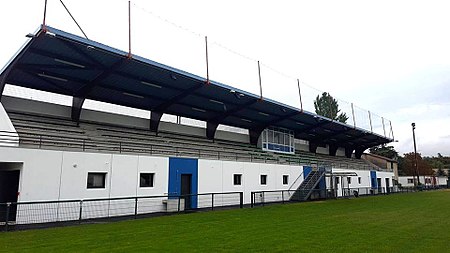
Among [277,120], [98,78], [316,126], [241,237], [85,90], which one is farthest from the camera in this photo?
[316,126]

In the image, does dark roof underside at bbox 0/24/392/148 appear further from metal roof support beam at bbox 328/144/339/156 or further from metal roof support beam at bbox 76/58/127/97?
metal roof support beam at bbox 328/144/339/156

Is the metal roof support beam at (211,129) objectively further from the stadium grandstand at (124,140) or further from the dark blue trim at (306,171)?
the dark blue trim at (306,171)

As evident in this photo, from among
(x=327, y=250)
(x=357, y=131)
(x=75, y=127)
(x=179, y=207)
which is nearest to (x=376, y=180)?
(x=357, y=131)

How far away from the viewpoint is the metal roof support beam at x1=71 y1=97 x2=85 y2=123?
72.3 feet

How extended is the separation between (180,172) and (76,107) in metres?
8.29

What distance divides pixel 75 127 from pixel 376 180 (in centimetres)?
3998

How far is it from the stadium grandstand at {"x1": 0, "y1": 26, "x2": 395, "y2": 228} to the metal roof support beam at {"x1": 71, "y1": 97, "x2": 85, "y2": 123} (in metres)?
0.07

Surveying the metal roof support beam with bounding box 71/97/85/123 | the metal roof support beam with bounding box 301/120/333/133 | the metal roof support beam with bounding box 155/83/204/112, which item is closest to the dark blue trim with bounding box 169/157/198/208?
the metal roof support beam with bounding box 155/83/204/112

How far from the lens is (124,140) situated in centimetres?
2219

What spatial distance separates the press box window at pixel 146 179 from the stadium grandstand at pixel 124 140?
0.19 ft

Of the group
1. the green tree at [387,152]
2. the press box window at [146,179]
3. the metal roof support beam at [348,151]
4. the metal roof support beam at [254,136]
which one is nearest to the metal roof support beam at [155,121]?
the press box window at [146,179]

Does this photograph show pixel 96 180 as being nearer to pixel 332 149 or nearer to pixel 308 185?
pixel 308 185

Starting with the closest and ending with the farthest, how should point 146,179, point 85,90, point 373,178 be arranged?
point 146,179, point 85,90, point 373,178

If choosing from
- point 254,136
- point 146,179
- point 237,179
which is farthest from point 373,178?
Answer: point 146,179
